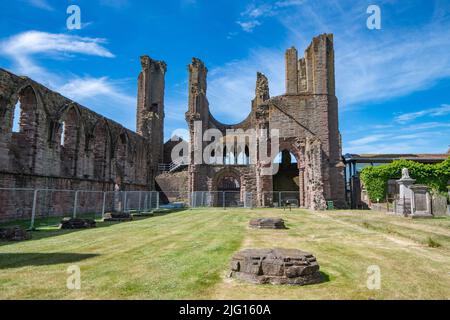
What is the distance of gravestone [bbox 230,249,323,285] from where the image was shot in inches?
173

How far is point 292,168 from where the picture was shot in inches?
1494

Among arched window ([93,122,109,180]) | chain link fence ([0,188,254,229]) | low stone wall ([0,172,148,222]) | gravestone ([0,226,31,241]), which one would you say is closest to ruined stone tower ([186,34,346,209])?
chain link fence ([0,188,254,229])

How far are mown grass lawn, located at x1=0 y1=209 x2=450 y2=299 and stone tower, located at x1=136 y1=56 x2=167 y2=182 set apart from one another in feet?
101

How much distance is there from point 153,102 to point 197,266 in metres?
38.2

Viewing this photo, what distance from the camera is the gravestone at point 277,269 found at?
4.39 m

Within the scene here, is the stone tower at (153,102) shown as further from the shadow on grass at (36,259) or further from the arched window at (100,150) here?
the shadow on grass at (36,259)

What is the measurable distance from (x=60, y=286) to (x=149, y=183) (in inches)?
1278

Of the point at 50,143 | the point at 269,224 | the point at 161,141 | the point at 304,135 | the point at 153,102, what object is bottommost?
the point at 269,224

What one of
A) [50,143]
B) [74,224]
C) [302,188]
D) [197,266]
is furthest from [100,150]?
[197,266]

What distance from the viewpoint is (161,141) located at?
41219mm

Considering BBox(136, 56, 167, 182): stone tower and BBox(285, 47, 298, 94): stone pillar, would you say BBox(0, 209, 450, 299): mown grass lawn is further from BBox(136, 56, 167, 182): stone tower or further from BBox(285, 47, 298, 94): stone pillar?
BBox(136, 56, 167, 182): stone tower

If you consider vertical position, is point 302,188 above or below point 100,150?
below

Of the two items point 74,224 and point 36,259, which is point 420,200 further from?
point 36,259

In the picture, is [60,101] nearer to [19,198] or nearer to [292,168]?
[19,198]
